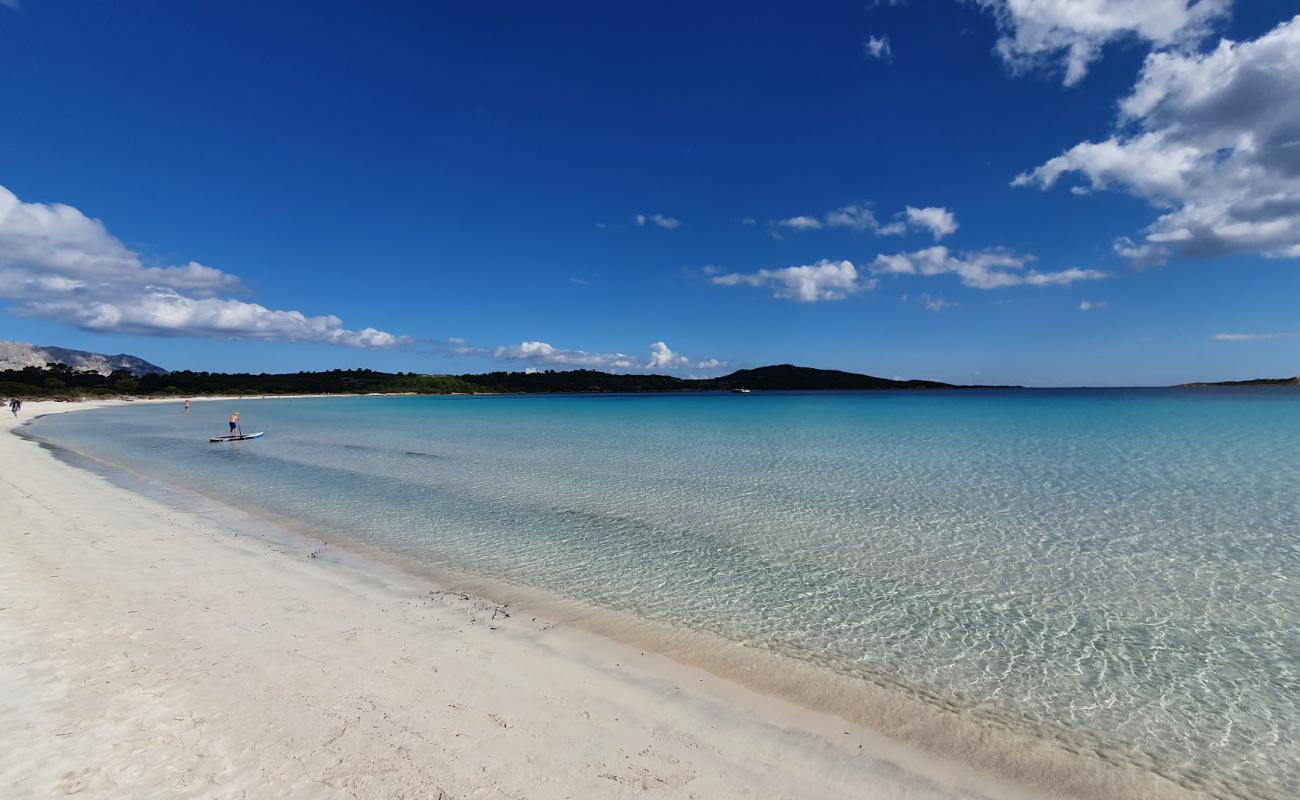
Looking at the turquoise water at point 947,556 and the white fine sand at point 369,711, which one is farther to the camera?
the turquoise water at point 947,556

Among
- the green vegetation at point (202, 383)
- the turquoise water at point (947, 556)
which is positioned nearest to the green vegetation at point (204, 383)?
the green vegetation at point (202, 383)

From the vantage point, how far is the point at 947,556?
9.95 m

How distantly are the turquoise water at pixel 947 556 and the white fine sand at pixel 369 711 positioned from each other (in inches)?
61.9

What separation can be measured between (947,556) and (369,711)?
9240 millimetres

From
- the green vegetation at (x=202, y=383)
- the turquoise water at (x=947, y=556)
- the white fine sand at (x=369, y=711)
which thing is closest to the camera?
the white fine sand at (x=369, y=711)

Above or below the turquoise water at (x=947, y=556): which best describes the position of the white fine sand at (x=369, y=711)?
above

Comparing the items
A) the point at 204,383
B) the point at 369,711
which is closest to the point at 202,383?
the point at 204,383

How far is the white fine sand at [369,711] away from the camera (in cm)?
396

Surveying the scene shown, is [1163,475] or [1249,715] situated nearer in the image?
[1249,715]

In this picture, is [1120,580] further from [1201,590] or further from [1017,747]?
[1017,747]

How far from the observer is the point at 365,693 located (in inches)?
201

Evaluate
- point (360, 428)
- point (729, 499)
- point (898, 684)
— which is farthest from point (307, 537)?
point (360, 428)

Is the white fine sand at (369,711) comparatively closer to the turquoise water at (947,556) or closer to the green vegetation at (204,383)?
the turquoise water at (947,556)

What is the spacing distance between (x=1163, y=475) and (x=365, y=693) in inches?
907
